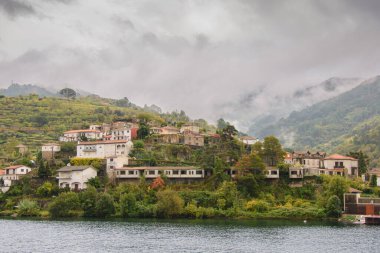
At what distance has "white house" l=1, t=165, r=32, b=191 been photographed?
98781 mm

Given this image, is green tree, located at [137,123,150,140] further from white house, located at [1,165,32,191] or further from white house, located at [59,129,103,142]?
white house, located at [1,165,32,191]

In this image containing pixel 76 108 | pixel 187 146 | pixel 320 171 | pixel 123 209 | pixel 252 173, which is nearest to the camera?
pixel 123 209

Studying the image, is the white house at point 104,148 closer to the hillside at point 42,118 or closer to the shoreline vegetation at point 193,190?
the shoreline vegetation at point 193,190

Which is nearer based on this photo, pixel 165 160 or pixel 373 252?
pixel 373 252

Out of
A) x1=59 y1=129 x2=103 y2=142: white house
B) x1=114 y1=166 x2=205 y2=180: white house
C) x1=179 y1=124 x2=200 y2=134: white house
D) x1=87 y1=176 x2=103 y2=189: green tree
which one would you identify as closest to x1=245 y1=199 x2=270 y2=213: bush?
x1=114 y1=166 x2=205 y2=180: white house

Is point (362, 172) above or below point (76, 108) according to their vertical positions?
below

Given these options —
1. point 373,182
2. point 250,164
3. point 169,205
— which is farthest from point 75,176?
point 373,182

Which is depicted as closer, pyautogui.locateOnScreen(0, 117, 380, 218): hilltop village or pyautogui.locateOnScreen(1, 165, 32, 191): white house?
pyautogui.locateOnScreen(0, 117, 380, 218): hilltop village

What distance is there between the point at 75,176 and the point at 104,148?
12.0 m

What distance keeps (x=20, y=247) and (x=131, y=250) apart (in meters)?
11.3

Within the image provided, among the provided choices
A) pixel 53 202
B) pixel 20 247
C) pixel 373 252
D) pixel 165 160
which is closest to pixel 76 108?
pixel 165 160

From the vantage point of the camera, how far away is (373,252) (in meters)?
50.7

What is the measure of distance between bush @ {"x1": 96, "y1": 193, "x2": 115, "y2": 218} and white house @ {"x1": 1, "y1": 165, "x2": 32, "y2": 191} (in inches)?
993

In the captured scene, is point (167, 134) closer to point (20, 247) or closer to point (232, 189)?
point (232, 189)
